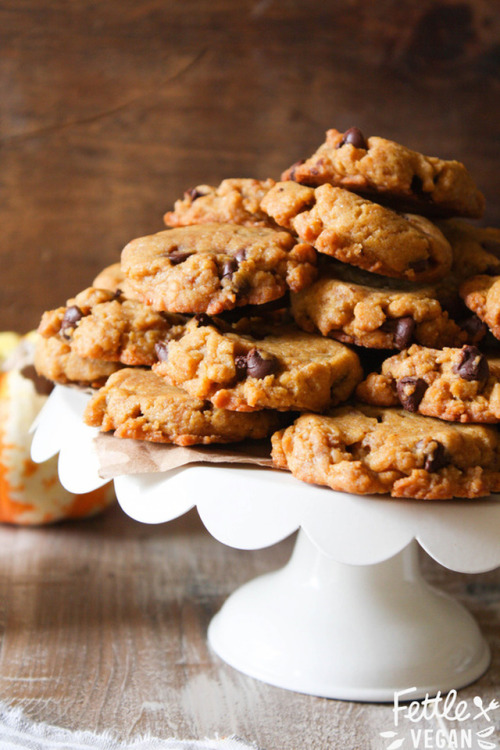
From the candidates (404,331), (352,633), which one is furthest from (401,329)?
(352,633)

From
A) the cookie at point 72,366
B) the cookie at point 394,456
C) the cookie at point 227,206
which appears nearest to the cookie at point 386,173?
the cookie at point 227,206

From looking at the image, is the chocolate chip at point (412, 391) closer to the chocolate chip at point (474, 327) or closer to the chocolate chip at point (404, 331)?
the chocolate chip at point (404, 331)

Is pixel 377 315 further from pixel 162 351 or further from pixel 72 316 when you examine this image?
pixel 72 316

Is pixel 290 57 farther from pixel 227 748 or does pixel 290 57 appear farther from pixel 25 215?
pixel 227 748

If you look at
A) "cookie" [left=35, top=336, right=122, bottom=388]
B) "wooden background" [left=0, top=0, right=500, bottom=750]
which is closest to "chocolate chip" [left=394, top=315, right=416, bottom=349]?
"cookie" [left=35, top=336, right=122, bottom=388]

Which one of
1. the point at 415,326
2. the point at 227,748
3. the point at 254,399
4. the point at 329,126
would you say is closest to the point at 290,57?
the point at 329,126
